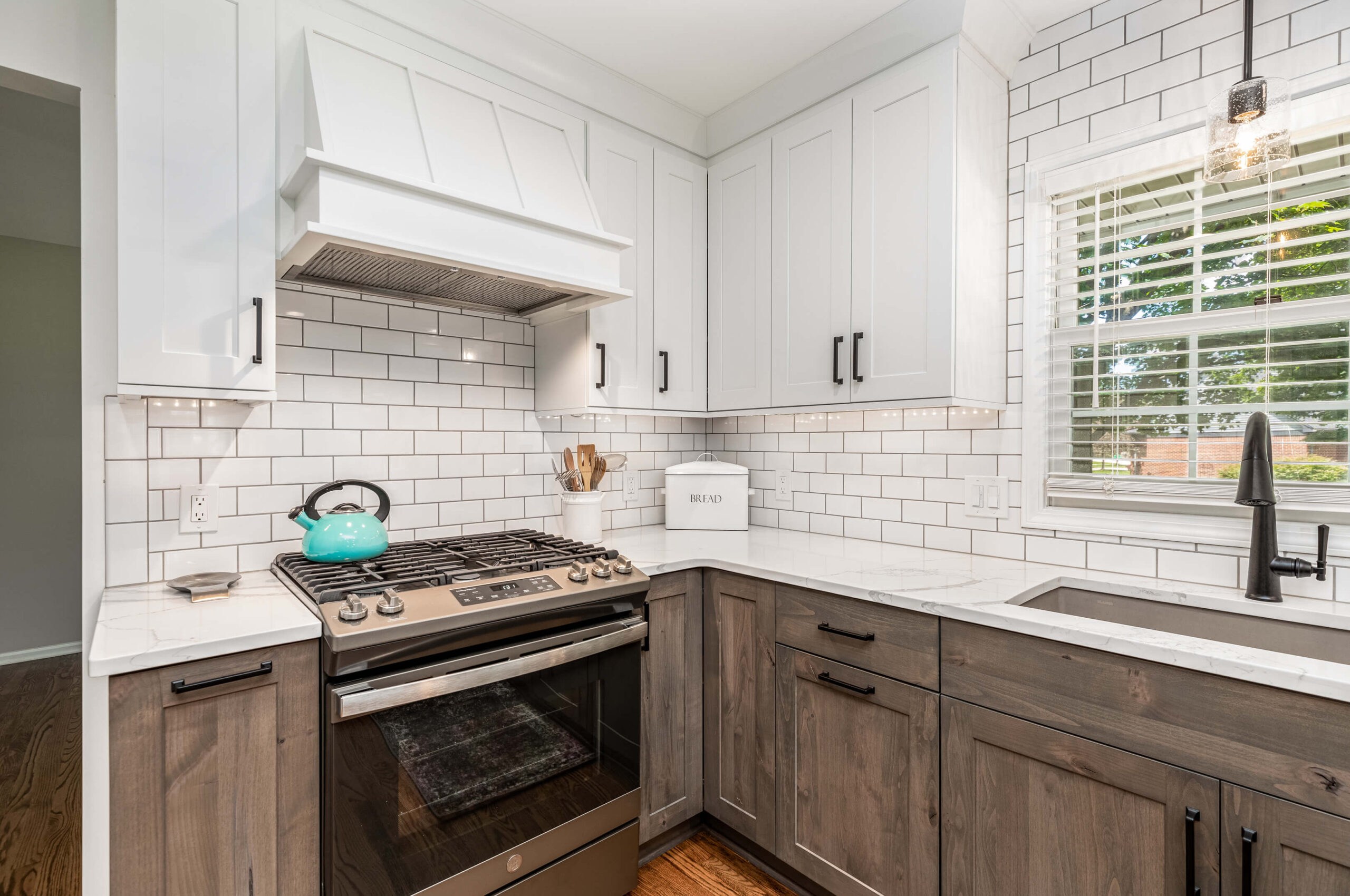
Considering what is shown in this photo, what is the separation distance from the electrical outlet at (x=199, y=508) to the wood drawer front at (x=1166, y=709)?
1912 mm

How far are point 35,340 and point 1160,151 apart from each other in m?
5.81

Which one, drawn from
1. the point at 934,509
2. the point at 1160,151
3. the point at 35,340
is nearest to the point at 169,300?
the point at 934,509

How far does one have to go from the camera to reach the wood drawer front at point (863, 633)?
150 centimetres

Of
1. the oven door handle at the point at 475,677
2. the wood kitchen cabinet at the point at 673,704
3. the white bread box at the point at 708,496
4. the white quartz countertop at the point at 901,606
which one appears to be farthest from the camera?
the white bread box at the point at 708,496

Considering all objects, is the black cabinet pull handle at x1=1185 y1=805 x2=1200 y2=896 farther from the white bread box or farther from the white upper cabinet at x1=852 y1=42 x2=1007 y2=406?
the white bread box

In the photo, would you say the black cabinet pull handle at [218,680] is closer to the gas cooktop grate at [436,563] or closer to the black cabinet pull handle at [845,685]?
the gas cooktop grate at [436,563]

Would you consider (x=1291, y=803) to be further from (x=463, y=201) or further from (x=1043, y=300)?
(x=463, y=201)

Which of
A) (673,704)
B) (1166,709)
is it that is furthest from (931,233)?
(673,704)

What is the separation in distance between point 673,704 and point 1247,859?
1342mm

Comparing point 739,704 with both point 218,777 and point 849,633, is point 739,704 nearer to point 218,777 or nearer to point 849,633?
point 849,633

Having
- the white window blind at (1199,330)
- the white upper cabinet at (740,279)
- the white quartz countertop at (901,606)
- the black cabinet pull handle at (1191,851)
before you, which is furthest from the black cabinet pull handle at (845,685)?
the white upper cabinet at (740,279)

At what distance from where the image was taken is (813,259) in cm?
217

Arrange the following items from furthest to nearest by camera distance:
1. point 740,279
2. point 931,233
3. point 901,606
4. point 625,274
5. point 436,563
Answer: point 740,279, point 625,274, point 931,233, point 436,563, point 901,606

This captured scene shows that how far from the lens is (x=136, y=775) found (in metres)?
1.14
